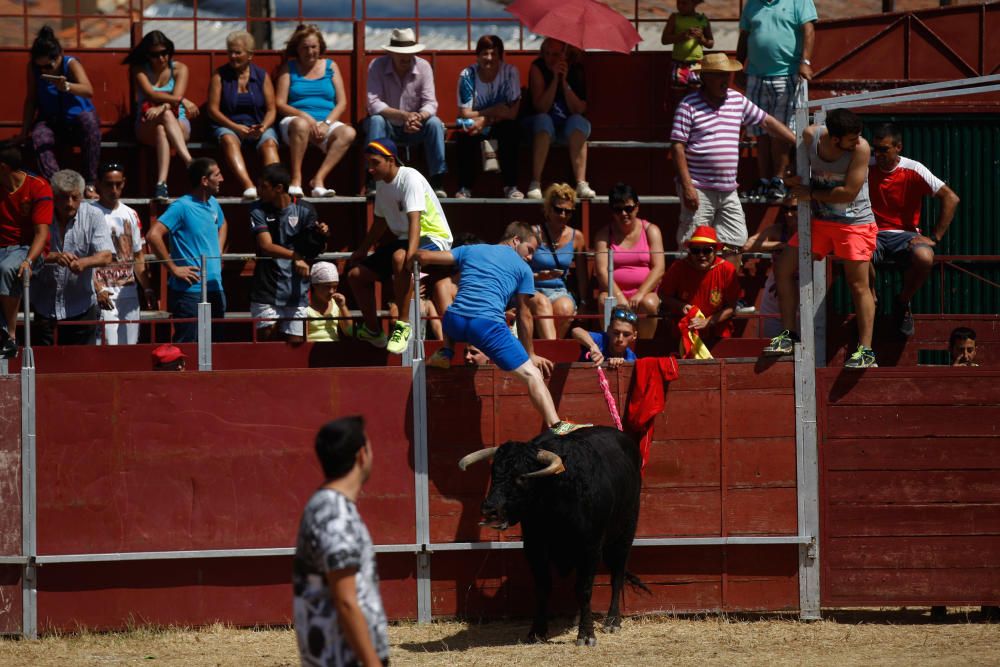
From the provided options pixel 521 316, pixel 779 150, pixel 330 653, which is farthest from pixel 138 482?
pixel 779 150

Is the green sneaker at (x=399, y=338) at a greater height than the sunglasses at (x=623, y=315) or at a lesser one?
lesser

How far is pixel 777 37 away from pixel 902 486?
438 cm

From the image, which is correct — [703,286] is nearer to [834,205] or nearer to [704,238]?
[704,238]

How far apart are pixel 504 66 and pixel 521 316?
395 cm

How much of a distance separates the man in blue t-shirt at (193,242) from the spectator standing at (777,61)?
183 inches

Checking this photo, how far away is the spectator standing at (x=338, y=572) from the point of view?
5.27 m

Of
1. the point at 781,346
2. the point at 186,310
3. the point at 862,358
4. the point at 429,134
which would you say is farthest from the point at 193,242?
the point at 862,358

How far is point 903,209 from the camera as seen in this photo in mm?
10789

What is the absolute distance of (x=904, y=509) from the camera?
1038 centimetres

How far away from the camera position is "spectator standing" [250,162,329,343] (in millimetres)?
A: 11250

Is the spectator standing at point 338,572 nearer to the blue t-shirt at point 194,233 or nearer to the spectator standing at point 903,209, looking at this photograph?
the spectator standing at point 903,209

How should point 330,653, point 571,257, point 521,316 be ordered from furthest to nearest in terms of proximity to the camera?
point 571,257 → point 521,316 → point 330,653

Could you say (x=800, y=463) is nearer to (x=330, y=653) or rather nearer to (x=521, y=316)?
(x=521, y=316)

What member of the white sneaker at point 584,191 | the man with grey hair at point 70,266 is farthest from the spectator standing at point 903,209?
the man with grey hair at point 70,266
